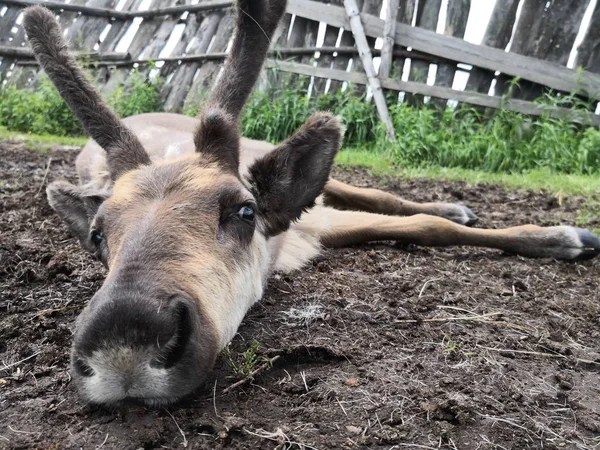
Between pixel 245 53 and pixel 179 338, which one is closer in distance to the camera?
pixel 179 338

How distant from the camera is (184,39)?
12922 millimetres

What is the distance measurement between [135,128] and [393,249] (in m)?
3.03

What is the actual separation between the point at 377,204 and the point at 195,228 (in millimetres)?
3792

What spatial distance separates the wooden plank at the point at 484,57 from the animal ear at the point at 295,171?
726cm

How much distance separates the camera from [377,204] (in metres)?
6.51

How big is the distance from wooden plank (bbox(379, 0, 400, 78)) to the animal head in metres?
6.82

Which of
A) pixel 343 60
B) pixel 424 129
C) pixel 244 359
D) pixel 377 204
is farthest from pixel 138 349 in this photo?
pixel 343 60

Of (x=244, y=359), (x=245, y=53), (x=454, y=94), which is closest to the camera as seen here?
(x=244, y=359)

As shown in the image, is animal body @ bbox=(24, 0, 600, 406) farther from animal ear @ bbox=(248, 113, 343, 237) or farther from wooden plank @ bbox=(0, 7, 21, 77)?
wooden plank @ bbox=(0, 7, 21, 77)

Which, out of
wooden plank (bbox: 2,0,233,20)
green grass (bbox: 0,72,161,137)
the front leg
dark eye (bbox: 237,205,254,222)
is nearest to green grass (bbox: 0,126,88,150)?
green grass (bbox: 0,72,161,137)

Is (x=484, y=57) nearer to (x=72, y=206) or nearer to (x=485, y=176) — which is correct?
(x=485, y=176)

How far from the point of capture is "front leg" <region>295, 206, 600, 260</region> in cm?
532

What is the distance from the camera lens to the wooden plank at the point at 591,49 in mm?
9617

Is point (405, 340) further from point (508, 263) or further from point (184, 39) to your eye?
point (184, 39)
